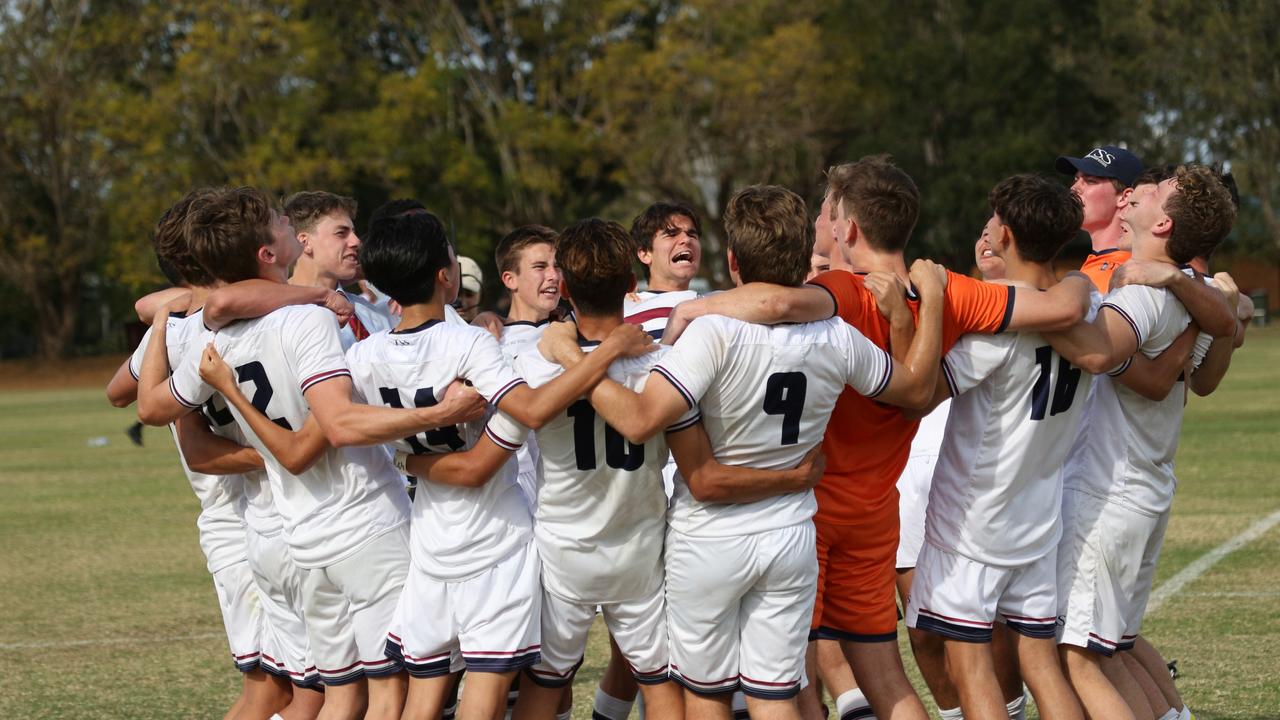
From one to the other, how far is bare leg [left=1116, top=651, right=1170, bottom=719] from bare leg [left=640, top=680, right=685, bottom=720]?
1889 mm

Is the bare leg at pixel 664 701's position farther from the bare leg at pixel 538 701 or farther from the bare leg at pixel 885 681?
the bare leg at pixel 885 681

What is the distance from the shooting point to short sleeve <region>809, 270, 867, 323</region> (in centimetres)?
477

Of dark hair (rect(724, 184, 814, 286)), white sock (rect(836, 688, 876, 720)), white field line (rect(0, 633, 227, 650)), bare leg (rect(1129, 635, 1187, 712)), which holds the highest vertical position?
dark hair (rect(724, 184, 814, 286))

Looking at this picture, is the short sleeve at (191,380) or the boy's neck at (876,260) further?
the short sleeve at (191,380)

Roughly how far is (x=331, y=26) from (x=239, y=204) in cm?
4798

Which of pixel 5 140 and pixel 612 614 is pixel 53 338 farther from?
pixel 612 614

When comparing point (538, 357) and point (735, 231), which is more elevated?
point (735, 231)

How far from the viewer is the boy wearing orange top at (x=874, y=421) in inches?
186

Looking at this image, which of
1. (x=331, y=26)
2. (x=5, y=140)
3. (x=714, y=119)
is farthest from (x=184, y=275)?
(x=5, y=140)

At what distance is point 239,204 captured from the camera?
4.89 m

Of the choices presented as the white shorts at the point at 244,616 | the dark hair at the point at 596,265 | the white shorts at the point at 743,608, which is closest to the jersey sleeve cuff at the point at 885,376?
the white shorts at the point at 743,608

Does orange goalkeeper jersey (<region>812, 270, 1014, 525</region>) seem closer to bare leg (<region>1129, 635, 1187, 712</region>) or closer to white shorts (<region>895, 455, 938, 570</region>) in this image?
white shorts (<region>895, 455, 938, 570</region>)

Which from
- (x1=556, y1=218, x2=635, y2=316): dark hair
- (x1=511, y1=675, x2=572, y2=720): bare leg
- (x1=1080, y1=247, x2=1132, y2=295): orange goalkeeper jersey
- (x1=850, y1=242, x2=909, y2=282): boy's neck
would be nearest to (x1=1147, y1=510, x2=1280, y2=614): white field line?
(x1=1080, y1=247, x2=1132, y2=295): orange goalkeeper jersey

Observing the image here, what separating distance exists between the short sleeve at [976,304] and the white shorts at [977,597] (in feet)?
2.83
